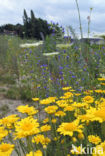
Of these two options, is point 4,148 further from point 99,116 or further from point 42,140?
point 99,116

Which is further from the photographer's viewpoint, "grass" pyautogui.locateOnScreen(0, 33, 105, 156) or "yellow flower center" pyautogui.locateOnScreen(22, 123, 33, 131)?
"grass" pyautogui.locateOnScreen(0, 33, 105, 156)

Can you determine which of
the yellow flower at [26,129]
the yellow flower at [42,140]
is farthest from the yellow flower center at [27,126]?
the yellow flower at [42,140]

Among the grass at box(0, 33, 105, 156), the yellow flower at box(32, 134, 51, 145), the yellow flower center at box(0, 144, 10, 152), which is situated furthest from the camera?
the yellow flower at box(32, 134, 51, 145)

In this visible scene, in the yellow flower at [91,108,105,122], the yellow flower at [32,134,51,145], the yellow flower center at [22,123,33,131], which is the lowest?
the yellow flower at [32,134,51,145]

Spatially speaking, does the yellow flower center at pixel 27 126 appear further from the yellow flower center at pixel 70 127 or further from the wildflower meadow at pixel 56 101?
the yellow flower center at pixel 70 127

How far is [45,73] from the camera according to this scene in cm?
344

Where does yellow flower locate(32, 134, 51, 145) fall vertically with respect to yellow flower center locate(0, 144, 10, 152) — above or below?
below

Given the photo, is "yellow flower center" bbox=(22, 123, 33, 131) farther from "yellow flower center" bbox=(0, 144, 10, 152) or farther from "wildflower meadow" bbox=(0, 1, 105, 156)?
"yellow flower center" bbox=(0, 144, 10, 152)

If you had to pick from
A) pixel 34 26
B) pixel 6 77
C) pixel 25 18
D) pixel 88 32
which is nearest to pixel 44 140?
pixel 88 32

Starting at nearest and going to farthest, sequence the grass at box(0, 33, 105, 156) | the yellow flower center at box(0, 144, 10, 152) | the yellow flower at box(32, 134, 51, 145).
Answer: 1. the yellow flower center at box(0, 144, 10, 152)
2. the grass at box(0, 33, 105, 156)
3. the yellow flower at box(32, 134, 51, 145)

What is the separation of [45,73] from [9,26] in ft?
70.4

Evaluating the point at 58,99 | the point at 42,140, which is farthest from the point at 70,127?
the point at 58,99

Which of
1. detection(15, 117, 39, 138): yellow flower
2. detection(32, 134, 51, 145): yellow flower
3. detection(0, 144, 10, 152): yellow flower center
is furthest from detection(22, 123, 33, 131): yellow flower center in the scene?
detection(32, 134, 51, 145): yellow flower

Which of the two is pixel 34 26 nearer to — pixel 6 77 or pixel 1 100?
pixel 6 77
